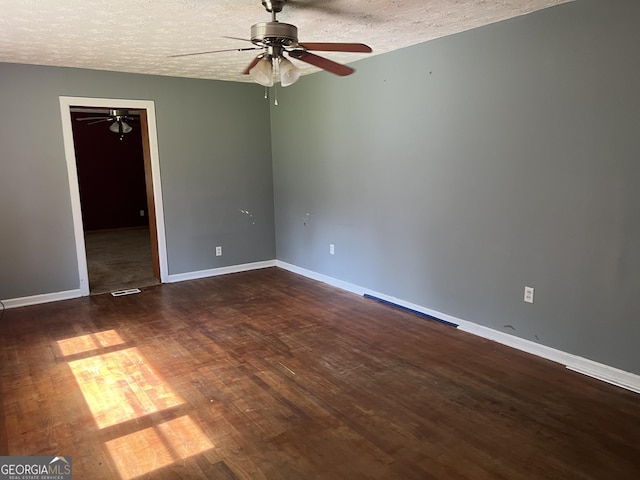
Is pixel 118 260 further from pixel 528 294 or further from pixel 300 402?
pixel 528 294

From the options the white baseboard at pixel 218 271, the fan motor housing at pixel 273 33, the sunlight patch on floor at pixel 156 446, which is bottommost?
the sunlight patch on floor at pixel 156 446

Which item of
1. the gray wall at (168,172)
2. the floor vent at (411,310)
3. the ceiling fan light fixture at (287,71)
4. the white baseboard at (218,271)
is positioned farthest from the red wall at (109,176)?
the ceiling fan light fixture at (287,71)

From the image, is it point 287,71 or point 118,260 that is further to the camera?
point 118,260

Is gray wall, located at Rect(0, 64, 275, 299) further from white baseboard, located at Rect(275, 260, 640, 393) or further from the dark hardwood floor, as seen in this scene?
white baseboard, located at Rect(275, 260, 640, 393)

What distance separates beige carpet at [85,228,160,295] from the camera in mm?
Result: 5348

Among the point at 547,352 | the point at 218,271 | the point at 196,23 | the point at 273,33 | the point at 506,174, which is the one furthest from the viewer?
the point at 218,271

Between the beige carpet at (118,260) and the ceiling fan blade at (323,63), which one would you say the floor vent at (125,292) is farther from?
the ceiling fan blade at (323,63)

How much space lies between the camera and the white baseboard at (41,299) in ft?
14.7

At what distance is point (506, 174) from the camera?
10.8ft

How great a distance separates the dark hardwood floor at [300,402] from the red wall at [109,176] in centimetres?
531

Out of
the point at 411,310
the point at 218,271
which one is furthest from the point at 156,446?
the point at 218,271

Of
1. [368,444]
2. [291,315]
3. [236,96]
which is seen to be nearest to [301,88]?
[236,96]

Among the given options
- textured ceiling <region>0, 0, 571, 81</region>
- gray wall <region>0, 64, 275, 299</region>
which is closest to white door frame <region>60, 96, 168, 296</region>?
gray wall <region>0, 64, 275, 299</region>

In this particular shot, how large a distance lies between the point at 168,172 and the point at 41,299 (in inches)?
71.9
